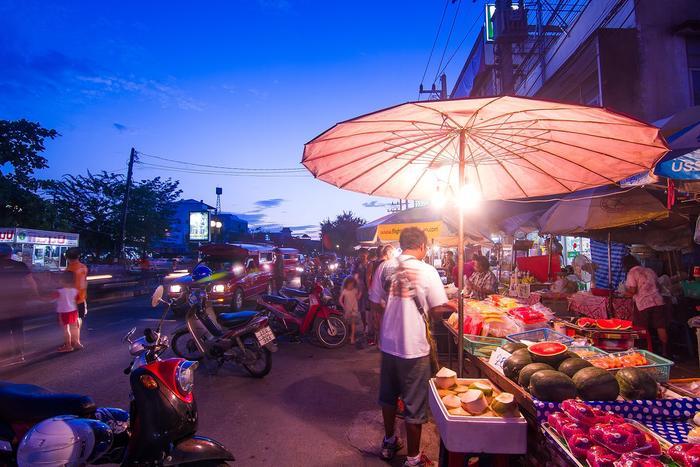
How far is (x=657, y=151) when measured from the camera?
306 cm

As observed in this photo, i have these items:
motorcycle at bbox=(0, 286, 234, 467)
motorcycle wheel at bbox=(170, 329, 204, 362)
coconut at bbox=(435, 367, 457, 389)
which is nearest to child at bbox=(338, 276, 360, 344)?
motorcycle wheel at bbox=(170, 329, 204, 362)

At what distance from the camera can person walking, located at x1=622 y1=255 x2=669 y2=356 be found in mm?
6488

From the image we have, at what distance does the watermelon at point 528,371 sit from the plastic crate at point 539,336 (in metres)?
0.94

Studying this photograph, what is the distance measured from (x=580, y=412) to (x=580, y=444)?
0.27 metres

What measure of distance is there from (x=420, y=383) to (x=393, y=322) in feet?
1.92

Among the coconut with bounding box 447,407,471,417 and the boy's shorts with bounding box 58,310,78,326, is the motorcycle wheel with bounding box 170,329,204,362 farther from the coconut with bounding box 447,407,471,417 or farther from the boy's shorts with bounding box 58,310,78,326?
the coconut with bounding box 447,407,471,417

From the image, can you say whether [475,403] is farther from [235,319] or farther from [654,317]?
[654,317]

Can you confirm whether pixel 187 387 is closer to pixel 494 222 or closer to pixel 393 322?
pixel 393 322

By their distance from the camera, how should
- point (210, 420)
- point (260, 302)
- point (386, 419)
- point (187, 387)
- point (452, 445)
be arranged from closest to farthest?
point (452, 445) → point (187, 387) → point (386, 419) → point (210, 420) → point (260, 302)

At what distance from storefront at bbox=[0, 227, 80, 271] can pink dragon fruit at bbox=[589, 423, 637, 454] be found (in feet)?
74.7

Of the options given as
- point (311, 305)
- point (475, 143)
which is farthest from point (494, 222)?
point (475, 143)

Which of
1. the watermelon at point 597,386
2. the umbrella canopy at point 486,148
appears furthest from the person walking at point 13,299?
the watermelon at point 597,386

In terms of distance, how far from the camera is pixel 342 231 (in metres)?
62.6

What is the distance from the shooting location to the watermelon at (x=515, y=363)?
3062 mm
